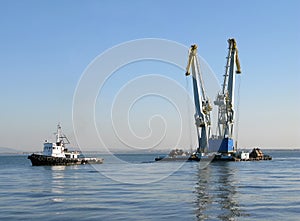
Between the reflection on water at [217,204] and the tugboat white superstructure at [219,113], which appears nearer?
the reflection on water at [217,204]

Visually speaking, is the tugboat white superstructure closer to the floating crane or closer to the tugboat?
the floating crane

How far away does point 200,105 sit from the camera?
376ft

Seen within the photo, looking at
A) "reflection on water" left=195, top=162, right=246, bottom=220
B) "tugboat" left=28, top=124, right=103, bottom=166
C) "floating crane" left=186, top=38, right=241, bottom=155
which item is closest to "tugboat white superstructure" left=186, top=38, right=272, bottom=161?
"floating crane" left=186, top=38, right=241, bottom=155

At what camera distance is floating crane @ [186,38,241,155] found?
376 feet

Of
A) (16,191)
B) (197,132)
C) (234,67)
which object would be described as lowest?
(16,191)

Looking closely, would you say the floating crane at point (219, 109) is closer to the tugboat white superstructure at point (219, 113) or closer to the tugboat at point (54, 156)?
the tugboat white superstructure at point (219, 113)

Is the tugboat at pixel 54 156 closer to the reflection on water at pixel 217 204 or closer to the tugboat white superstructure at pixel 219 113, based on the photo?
the tugboat white superstructure at pixel 219 113

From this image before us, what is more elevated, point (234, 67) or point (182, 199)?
point (234, 67)

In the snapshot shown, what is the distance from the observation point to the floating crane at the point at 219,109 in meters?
115

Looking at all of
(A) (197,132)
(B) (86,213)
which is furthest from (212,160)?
(B) (86,213)

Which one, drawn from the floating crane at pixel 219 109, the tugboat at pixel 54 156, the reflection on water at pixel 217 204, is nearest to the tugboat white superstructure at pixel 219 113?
the floating crane at pixel 219 109

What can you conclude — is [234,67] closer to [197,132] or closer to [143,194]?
[197,132]

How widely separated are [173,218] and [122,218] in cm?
299

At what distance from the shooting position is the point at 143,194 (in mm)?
37750
